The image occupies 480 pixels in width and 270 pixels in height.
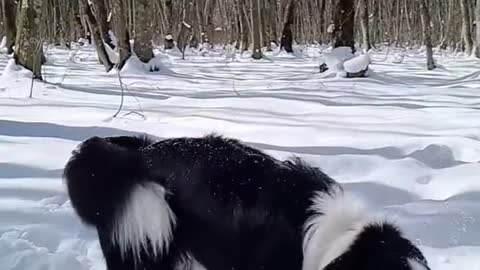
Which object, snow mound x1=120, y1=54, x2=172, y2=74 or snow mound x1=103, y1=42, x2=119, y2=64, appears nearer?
snow mound x1=120, y1=54, x2=172, y2=74

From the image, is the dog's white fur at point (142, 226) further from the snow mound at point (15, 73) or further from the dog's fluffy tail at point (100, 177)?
the snow mound at point (15, 73)

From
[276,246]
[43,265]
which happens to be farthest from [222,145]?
[43,265]

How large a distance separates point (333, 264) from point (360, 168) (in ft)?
7.37

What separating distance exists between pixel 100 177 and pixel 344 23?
27.1 feet

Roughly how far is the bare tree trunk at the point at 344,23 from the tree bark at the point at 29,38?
15.4ft

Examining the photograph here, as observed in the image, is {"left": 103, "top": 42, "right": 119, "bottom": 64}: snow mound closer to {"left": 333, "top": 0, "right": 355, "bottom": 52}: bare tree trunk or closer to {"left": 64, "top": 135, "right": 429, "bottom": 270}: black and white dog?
{"left": 333, "top": 0, "right": 355, "bottom": 52}: bare tree trunk

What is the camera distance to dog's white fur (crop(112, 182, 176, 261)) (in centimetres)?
187

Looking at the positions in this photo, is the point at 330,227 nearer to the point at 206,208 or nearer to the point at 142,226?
the point at 206,208

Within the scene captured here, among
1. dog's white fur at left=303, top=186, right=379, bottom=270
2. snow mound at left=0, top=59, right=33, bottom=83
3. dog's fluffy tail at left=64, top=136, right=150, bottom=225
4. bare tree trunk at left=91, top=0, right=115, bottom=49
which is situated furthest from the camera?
bare tree trunk at left=91, top=0, right=115, bottom=49

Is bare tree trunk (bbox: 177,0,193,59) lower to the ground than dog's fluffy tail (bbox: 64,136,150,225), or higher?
lower

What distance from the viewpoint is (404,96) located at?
7449mm

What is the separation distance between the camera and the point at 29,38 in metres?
7.57

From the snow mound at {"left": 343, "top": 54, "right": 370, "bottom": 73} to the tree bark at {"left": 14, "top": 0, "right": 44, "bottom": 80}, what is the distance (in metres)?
4.64

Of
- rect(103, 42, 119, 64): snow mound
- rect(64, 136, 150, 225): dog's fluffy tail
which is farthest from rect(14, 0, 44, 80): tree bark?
rect(64, 136, 150, 225): dog's fluffy tail
